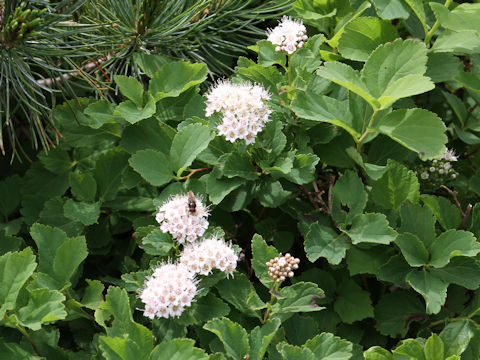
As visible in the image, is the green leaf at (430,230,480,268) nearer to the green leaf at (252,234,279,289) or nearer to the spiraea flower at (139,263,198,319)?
the green leaf at (252,234,279,289)

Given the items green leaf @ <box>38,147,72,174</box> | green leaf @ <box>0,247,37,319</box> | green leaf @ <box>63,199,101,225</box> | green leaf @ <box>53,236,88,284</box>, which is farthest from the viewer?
green leaf @ <box>38,147,72,174</box>

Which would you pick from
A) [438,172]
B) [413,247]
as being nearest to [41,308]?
[413,247]

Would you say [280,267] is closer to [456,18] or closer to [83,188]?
[83,188]

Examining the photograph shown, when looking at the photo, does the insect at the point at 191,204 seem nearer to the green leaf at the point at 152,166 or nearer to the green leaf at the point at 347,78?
the green leaf at the point at 152,166

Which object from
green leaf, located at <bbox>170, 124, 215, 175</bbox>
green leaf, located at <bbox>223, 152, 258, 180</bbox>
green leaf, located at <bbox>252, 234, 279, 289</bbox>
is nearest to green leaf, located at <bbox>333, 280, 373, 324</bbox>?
green leaf, located at <bbox>252, 234, 279, 289</bbox>

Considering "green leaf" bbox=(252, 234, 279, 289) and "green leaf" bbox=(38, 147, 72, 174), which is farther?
"green leaf" bbox=(38, 147, 72, 174)

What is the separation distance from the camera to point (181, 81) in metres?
1.50

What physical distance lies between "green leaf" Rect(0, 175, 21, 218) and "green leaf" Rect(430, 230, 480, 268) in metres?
1.15

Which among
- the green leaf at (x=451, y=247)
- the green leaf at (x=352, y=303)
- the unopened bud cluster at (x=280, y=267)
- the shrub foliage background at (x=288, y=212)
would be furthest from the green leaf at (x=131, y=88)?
the green leaf at (x=451, y=247)

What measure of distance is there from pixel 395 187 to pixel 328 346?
0.42 metres

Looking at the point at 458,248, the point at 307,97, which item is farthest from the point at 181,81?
the point at 458,248

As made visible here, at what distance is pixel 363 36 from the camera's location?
1510 millimetres

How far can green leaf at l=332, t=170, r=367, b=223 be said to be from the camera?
1315mm

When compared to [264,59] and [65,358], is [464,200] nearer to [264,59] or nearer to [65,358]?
[264,59]
